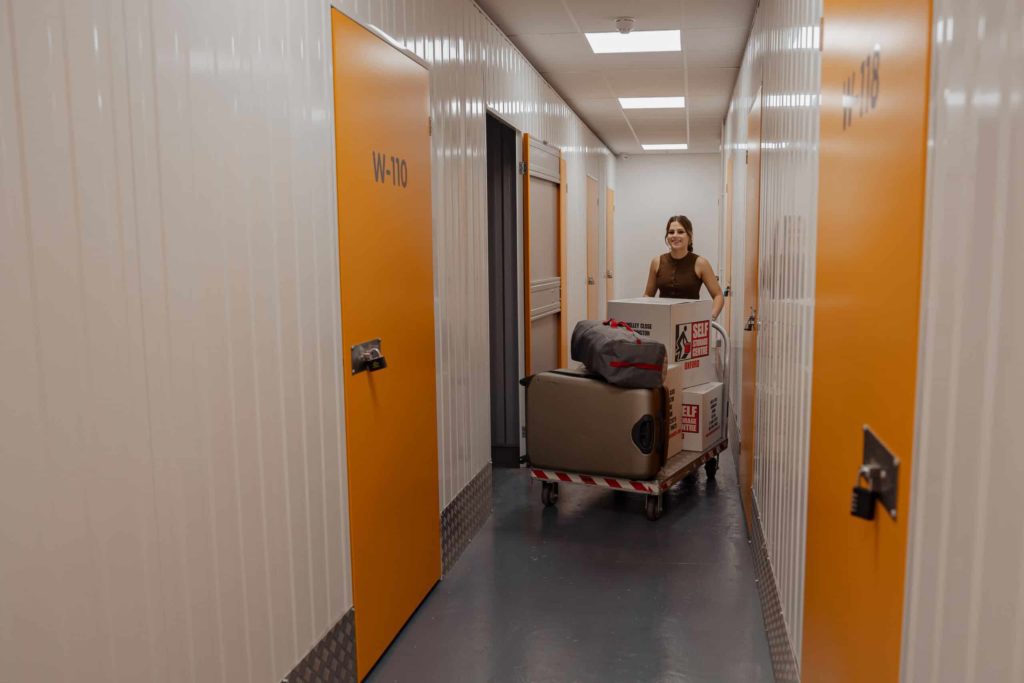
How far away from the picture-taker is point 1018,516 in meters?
0.93

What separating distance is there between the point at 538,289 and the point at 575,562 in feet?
9.44

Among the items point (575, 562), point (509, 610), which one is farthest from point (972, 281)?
point (575, 562)

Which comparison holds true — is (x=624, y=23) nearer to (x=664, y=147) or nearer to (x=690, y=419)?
(x=690, y=419)

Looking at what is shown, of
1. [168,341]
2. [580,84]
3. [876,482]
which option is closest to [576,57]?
[580,84]

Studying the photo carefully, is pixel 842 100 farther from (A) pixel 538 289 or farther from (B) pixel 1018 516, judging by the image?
(A) pixel 538 289

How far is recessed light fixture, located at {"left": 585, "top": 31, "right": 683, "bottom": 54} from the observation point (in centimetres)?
584

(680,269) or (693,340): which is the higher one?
(680,269)

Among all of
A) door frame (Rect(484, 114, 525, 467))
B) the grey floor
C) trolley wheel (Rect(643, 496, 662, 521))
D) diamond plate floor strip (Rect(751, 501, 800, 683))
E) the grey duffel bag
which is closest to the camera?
diamond plate floor strip (Rect(751, 501, 800, 683))

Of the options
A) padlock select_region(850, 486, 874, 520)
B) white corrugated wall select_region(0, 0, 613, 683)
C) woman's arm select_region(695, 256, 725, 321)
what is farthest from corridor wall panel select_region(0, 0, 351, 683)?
woman's arm select_region(695, 256, 725, 321)

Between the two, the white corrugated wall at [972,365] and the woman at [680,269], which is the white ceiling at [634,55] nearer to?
the woman at [680,269]

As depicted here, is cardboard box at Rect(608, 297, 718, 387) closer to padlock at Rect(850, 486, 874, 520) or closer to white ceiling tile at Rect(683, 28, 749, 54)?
white ceiling tile at Rect(683, 28, 749, 54)

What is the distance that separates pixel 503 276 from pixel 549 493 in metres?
1.80

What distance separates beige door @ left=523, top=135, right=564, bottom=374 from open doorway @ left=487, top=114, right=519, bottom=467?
5.3 inches

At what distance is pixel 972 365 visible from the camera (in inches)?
42.6
